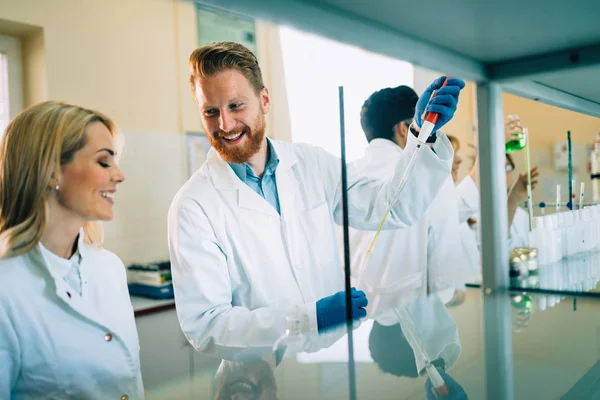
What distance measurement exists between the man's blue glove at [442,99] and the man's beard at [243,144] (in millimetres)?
280

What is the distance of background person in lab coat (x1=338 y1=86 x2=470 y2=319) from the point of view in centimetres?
97

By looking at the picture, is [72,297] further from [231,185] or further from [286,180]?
[286,180]

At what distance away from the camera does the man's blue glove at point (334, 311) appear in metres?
0.81

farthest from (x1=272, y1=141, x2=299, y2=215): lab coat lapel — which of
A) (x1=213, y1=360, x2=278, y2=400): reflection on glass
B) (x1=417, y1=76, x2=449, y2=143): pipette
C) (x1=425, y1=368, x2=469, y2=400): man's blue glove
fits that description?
(x1=425, y1=368, x2=469, y2=400): man's blue glove

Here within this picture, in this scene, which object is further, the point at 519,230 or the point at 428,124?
the point at 519,230

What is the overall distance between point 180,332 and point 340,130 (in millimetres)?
434

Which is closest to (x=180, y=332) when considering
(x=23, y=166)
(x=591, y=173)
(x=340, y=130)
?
(x=23, y=166)

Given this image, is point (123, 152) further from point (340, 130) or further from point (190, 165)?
point (340, 130)

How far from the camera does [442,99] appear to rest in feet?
2.72

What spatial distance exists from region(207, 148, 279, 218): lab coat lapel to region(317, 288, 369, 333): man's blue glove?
0.59 feet

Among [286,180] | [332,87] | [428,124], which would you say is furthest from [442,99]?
[286,180]

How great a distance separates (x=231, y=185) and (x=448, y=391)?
0.49 meters

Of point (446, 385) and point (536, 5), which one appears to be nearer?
point (446, 385)

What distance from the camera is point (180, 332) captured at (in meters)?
0.74
